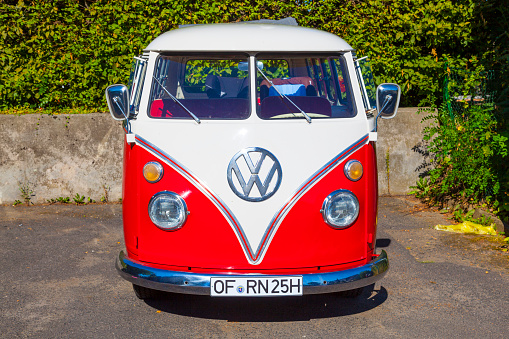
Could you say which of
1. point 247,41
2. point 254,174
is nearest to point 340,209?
point 254,174

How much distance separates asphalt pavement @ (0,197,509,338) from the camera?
3.84 m

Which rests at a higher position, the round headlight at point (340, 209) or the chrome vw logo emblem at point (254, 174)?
the chrome vw logo emblem at point (254, 174)

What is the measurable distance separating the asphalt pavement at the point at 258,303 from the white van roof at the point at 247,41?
186 cm

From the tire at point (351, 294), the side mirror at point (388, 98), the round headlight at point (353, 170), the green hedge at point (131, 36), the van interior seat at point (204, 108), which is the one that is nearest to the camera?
the round headlight at point (353, 170)

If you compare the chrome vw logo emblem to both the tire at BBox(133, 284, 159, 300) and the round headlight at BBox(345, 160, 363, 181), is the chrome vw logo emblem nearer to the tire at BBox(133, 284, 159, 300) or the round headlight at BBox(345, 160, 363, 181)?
the round headlight at BBox(345, 160, 363, 181)

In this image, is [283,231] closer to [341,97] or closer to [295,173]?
[295,173]

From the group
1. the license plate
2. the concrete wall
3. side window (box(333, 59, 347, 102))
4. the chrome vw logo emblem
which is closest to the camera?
the license plate

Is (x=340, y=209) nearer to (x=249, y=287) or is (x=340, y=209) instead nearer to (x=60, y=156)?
(x=249, y=287)

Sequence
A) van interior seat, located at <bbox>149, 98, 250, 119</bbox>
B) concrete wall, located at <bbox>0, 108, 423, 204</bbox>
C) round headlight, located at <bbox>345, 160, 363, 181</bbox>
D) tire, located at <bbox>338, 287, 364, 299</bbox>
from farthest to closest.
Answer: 1. concrete wall, located at <bbox>0, 108, 423, 204</bbox>
2. tire, located at <bbox>338, 287, 364, 299</bbox>
3. van interior seat, located at <bbox>149, 98, 250, 119</bbox>
4. round headlight, located at <bbox>345, 160, 363, 181</bbox>

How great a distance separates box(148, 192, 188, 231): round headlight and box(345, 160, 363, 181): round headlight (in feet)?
3.55

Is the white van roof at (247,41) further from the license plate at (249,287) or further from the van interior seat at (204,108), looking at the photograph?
the license plate at (249,287)

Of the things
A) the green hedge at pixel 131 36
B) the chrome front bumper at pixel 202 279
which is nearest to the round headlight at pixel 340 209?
the chrome front bumper at pixel 202 279

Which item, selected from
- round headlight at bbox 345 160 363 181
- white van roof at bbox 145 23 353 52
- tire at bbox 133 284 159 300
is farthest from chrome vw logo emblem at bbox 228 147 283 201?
tire at bbox 133 284 159 300

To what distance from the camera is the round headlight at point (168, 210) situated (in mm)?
3660
